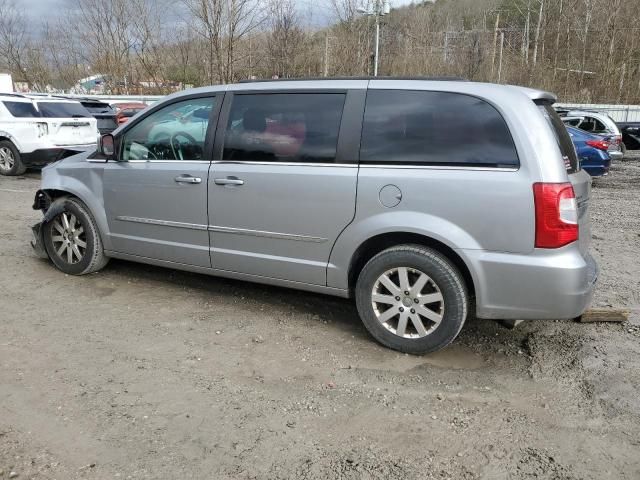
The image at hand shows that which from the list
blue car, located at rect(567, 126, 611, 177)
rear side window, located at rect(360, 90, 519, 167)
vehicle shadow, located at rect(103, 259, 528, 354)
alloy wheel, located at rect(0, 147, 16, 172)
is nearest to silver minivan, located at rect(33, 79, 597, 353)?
rear side window, located at rect(360, 90, 519, 167)

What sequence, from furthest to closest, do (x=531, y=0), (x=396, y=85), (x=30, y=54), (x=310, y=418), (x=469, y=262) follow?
(x=531, y=0)
(x=30, y=54)
(x=396, y=85)
(x=469, y=262)
(x=310, y=418)

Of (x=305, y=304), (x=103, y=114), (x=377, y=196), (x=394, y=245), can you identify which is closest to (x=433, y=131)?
(x=377, y=196)

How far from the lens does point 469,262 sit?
353 cm

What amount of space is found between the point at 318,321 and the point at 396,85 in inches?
73.6

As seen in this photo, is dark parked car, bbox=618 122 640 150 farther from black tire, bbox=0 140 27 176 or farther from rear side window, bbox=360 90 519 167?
rear side window, bbox=360 90 519 167

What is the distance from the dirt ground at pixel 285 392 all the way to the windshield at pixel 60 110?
8.00m

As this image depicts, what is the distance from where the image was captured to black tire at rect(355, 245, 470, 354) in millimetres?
3604

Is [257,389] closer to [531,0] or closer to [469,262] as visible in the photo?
[469,262]

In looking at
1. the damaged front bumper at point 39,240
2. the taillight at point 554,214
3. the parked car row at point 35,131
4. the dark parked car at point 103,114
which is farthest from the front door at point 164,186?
the dark parked car at point 103,114

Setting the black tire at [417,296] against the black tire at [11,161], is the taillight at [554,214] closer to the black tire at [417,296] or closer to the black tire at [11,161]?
the black tire at [417,296]

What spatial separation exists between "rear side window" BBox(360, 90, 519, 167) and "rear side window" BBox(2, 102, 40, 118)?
10.2 m

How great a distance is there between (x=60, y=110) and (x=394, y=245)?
10.6m

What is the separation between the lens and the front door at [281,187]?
12.9 ft

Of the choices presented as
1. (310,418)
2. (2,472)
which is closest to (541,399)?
(310,418)
